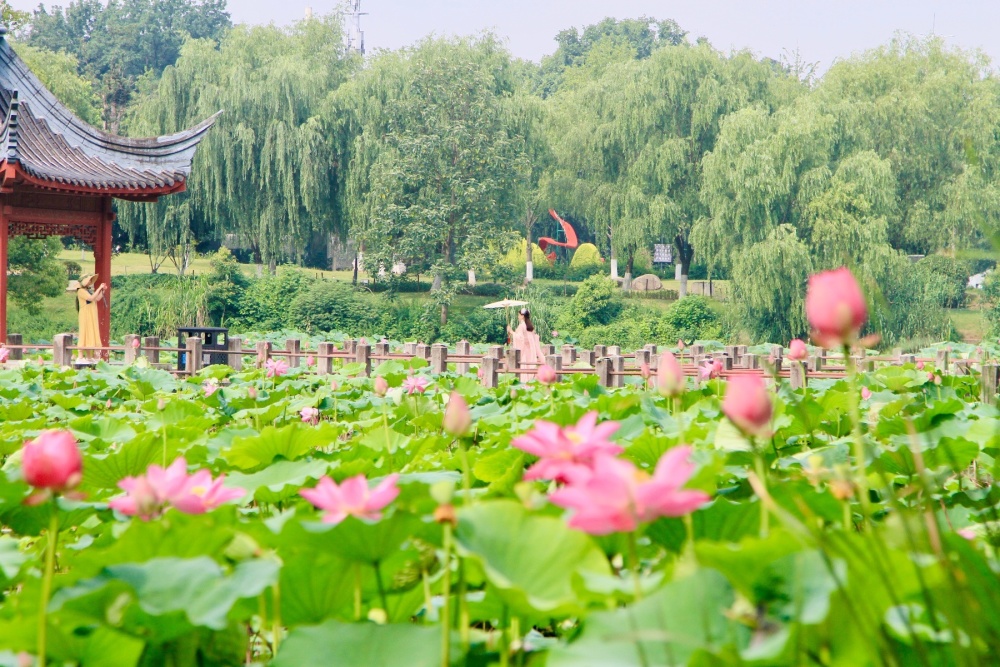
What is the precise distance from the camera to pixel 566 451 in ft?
2.96

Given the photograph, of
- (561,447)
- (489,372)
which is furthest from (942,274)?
(561,447)

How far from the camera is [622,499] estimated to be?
655 mm

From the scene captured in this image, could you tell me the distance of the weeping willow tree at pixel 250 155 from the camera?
61.5 feet

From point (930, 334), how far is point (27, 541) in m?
15.7

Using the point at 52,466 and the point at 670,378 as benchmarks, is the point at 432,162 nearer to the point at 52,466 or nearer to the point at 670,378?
the point at 670,378

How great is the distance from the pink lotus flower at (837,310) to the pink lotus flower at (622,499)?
0.16 m

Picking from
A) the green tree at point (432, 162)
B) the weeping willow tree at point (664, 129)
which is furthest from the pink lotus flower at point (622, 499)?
the weeping willow tree at point (664, 129)

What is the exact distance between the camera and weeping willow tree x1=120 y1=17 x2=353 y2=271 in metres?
18.8

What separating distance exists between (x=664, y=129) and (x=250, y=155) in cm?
785

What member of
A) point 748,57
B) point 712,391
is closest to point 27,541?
point 712,391

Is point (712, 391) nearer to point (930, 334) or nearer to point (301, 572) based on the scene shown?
point (301, 572)

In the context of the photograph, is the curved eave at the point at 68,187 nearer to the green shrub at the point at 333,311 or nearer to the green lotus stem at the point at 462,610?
the green shrub at the point at 333,311

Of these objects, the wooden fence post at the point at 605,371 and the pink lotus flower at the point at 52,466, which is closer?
the pink lotus flower at the point at 52,466

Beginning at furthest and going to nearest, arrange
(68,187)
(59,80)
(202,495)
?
1. (59,80)
2. (68,187)
3. (202,495)
